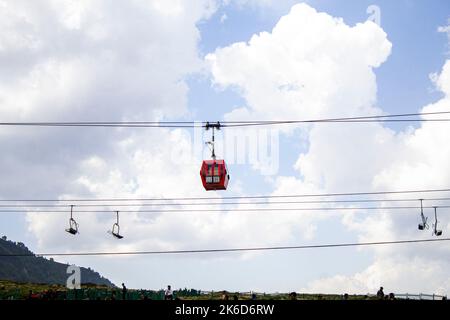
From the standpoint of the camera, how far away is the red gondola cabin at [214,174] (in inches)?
1324

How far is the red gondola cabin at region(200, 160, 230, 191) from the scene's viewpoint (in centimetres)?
3362

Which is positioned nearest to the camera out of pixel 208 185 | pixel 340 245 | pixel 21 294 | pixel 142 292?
pixel 208 185

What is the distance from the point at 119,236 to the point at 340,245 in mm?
15617

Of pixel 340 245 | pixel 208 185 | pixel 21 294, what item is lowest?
pixel 21 294

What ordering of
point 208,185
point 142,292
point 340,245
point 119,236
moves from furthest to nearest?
point 142,292 < point 340,245 < point 119,236 < point 208,185

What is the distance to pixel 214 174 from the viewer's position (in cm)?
3362

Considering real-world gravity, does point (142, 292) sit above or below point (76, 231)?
below
